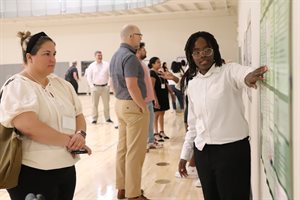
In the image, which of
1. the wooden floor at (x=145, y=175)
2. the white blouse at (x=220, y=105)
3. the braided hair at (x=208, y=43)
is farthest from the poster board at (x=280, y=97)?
the wooden floor at (x=145, y=175)

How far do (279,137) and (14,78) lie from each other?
1440mm

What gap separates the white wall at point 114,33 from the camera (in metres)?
15.6

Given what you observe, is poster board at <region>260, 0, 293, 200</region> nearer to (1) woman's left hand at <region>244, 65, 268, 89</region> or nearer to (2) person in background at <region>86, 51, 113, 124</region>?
(1) woman's left hand at <region>244, 65, 268, 89</region>

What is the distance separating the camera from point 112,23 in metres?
17.0

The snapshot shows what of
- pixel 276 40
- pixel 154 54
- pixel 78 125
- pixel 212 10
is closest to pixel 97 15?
pixel 154 54

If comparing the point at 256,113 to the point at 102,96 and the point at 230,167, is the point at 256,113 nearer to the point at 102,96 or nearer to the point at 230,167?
the point at 230,167

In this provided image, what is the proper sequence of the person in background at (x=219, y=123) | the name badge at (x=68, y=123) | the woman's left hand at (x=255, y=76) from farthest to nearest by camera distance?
the name badge at (x=68, y=123) < the person in background at (x=219, y=123) < the woman's left hand at (x=255, y=76)

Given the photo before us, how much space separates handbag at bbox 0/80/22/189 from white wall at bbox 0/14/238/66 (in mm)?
14220

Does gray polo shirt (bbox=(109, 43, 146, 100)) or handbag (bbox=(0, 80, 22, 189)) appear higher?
gray polo shirt (bbox=(109, 43, 146, 100))

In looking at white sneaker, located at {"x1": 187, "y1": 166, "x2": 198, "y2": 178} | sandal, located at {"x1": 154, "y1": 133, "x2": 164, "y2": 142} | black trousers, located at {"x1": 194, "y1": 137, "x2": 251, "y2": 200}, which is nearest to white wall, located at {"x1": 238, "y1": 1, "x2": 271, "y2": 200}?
black trousers, located at {"x1": 194, "y1": 137, "x2": 251, "y2": 200}

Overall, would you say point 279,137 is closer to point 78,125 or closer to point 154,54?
point 78,125

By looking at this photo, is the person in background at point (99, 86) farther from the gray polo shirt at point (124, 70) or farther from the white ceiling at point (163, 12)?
the gray polo shirt at point (124, 70)

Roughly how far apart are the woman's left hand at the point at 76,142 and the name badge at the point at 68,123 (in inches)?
2.4

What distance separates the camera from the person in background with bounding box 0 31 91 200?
1.99 m
